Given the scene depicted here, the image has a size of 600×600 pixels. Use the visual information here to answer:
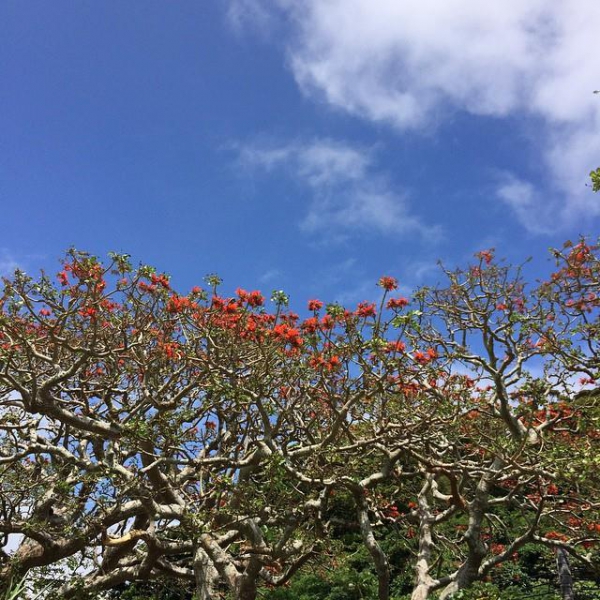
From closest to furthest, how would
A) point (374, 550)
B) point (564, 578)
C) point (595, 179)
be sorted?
point (595, 179), point (374, 550), point (564, 578)

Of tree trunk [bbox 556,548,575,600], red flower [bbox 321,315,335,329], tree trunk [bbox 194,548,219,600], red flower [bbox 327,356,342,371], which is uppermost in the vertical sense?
red flower [bbox 321,315,335,329]

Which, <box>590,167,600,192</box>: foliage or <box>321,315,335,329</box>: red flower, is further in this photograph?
<box>321,315,335,329</box>: red flower

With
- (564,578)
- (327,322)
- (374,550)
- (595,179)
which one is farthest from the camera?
(564,578)

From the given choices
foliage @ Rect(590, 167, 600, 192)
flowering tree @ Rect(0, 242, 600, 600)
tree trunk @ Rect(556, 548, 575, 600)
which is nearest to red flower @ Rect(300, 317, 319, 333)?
flowering tree @ Rect(0, 242, 600, 600)

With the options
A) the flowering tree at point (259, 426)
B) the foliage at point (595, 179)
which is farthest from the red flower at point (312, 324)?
the foliage at point (595, 179)

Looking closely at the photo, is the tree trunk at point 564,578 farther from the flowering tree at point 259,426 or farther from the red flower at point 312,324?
the red flower at point 312,324

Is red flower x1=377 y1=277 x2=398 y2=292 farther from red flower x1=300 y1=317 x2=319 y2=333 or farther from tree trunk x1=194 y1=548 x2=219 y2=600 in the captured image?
tree trunk x1=194 y1=548 x2=219 y2=600

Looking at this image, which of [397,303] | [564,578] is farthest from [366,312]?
[564,578]

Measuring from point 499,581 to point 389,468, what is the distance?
596 cm

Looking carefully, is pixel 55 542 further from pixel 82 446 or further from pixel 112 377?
pixel 112 377

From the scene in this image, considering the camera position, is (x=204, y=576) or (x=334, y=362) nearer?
(x=334, y=362)

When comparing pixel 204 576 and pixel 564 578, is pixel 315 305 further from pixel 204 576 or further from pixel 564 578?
pixel 564 578

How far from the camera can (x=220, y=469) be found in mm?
8852

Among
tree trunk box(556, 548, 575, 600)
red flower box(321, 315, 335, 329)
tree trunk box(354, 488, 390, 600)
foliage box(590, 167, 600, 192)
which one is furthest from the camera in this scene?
tree trunk box(556, 548, 575, 600)
